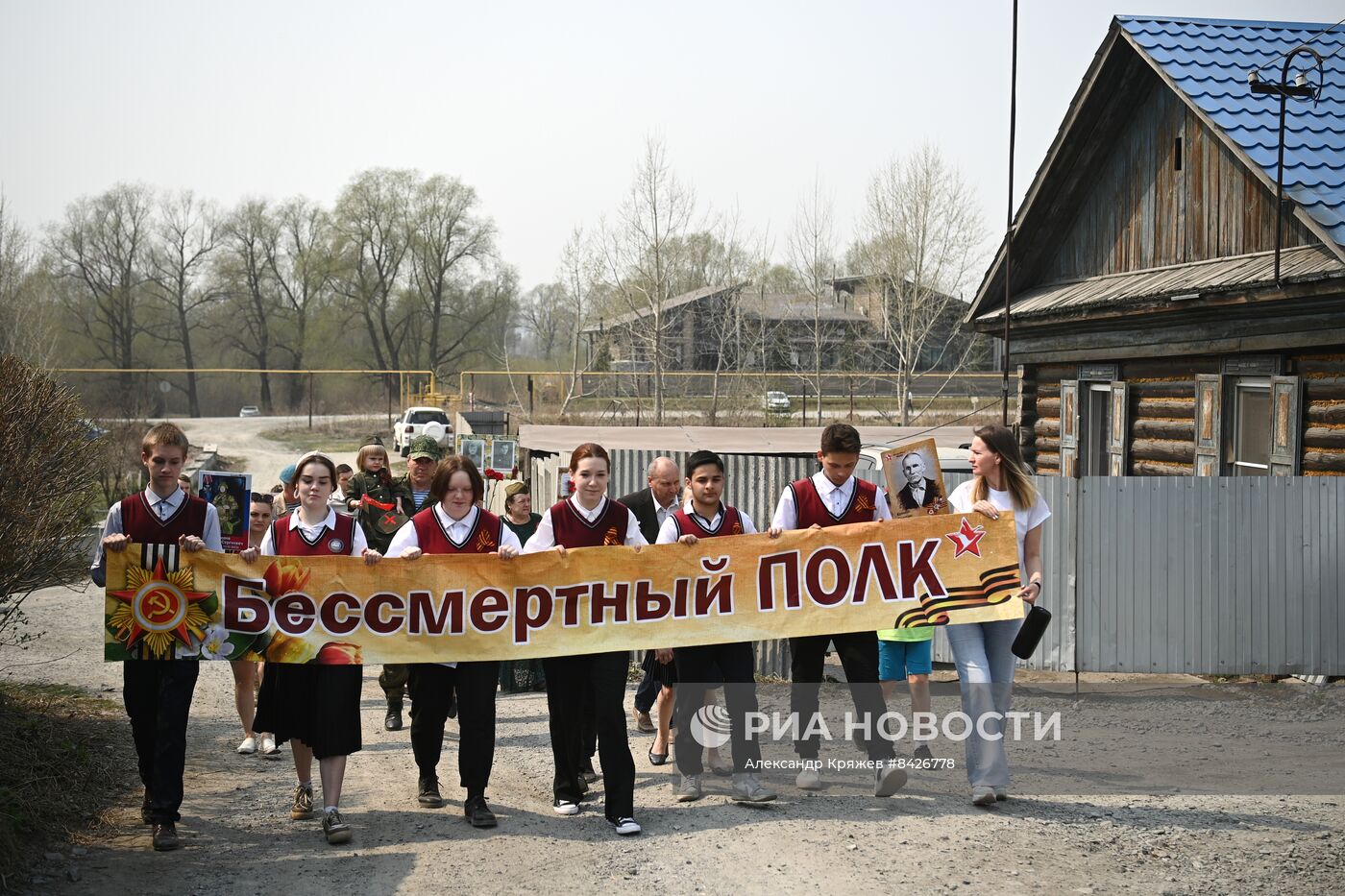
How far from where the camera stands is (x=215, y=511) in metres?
6.59

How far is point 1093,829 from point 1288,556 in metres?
5.80

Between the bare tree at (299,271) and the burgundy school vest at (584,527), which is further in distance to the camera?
the bare tree at (299,271)

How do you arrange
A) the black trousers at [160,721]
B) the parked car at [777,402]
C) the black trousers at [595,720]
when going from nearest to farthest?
the black trousers at [160,721] < the black trousers at [595,720] < the parked car at [777,402]

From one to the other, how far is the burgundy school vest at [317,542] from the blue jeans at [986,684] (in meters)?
3.25

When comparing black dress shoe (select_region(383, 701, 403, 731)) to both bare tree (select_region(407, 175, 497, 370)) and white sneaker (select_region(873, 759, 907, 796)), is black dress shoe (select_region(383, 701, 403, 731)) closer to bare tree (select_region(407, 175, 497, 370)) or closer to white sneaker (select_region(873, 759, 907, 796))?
white sneaker (select_region(873, 759, 907, 796))

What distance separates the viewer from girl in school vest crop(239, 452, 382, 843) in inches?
243

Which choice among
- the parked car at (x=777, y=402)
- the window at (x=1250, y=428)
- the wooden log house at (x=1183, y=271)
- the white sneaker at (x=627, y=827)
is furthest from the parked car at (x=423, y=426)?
the white sneaker at (x=627, y=827)

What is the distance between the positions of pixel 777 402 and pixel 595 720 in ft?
141

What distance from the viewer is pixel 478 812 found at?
20.6 ft

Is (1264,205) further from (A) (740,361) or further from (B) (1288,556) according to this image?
(A) (740,361)

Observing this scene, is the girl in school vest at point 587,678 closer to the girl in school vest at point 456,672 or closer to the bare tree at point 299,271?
the girl in school vest at point 456,672

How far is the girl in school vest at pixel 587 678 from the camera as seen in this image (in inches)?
245

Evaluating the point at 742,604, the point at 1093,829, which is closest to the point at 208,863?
the point at 742,604

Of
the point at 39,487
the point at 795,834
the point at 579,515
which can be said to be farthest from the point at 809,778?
the point at 39,487
